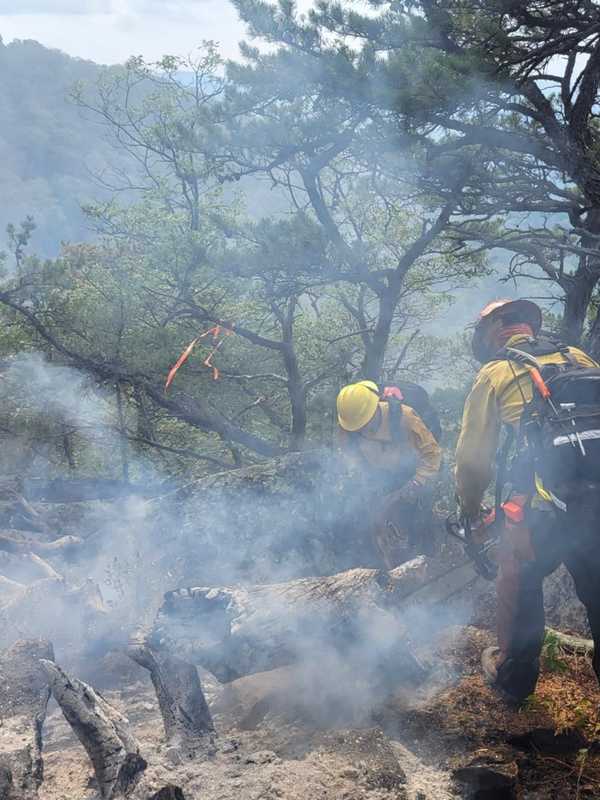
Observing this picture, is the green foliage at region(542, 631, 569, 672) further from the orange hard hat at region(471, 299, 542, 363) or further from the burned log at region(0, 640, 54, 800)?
the burned log at region(0, 640, 54, 800)

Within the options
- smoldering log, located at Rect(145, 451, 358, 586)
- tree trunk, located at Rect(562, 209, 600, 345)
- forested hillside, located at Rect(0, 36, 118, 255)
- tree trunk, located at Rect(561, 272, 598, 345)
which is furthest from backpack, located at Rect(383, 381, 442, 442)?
forested hillside, located at Rect(0, 36, 118, 255)

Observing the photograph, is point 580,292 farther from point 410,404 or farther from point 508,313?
point 508,313

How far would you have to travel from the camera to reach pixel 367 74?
5660mm

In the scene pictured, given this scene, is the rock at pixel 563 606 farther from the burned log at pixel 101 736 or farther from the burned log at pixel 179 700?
the burned log at pixel 101 736

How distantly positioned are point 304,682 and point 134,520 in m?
2.74

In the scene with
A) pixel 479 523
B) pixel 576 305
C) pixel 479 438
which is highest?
pixel 576 305

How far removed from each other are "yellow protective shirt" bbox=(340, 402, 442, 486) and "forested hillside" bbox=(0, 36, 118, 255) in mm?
73326

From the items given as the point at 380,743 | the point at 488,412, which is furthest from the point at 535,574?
the point at 380,743

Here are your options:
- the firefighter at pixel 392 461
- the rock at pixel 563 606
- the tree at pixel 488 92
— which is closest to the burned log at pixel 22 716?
the firefighter at pixel 392 461

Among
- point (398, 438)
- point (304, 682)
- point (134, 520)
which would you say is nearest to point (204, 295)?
point (134, 520)

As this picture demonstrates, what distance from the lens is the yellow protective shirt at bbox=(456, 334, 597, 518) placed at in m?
3.25

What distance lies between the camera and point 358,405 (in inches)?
202

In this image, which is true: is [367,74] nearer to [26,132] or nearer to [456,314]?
[456,314]

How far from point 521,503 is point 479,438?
364 mm
